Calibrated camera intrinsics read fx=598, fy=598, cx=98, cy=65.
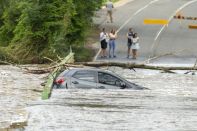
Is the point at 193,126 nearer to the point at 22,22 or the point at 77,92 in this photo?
the point at 77,92

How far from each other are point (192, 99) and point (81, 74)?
4.41 m

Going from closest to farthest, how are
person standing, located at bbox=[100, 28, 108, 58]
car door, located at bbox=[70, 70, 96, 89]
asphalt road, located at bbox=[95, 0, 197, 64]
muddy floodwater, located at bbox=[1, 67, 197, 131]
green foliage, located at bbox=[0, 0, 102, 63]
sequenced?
muddy floodwater, located at bbox=[1, 67, 197, 131] → car door, located at bbox=[70, 70, 96, 89] → green foliage, located at bbox=[0, 0, 102, 63] → person standing, located at bbox=[100, 28, 108, 58] → asphalt road, located at bbox=[95, 0, 197, 64]

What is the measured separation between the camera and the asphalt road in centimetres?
3669

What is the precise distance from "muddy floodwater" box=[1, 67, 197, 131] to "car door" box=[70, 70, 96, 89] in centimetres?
71

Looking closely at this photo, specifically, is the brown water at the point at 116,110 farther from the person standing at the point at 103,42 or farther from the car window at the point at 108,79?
the person standing at the point at 103,42

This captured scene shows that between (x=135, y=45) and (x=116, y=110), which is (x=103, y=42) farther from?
(x=116, y=110)

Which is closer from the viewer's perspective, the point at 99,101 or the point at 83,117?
the point at 83,117

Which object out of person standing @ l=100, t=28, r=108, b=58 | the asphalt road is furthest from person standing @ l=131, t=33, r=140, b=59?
person standing @ l=100, t=28, r=108, b=58

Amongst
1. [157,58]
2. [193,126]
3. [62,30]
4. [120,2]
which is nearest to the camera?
[193,126]

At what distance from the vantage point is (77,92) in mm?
19844

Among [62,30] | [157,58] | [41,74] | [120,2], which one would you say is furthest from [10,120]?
[120,2]

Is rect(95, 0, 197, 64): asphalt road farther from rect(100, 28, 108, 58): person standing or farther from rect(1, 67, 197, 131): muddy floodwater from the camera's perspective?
rect(1, 67, 197, 131): muddy floodwater

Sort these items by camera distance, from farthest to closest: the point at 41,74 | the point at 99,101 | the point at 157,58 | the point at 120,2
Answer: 1. the point at 120,2
2. the point at 157,58
3. the point at 41,74
4. the point at 99,101

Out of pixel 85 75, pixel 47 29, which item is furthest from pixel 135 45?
pixel 85 75
